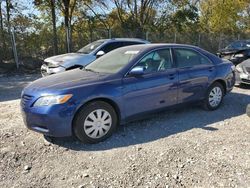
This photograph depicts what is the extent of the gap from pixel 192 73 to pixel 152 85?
3.64ft

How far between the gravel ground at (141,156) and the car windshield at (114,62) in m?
1.11

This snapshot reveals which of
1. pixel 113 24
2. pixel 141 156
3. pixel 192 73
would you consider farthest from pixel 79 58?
pixel 113 24

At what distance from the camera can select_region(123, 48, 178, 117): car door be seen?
4320mm

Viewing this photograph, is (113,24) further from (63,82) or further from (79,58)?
(63,82)

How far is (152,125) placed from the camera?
15.9 feet

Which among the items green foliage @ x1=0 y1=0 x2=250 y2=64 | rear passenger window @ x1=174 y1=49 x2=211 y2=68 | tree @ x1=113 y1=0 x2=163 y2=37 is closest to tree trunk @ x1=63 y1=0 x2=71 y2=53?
green foliage @ x1=0 y1=0 x2=250 y2=64

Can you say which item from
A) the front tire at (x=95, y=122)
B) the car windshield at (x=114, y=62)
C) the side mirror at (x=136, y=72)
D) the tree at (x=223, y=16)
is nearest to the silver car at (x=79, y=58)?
the car windshield at (x=114, y=62)

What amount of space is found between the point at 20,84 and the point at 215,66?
684 centimetres

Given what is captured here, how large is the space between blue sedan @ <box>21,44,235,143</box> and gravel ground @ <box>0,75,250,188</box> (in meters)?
0.31

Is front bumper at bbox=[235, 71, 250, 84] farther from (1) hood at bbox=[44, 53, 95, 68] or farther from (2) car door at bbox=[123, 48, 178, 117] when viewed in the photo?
(1) hood at bbox=[44, 53, 95, 68]

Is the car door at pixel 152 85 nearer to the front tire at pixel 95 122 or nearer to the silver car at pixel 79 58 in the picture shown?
the front tire at pixel 95 122

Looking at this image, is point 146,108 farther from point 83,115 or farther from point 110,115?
point 83,115

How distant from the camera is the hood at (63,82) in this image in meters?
3.92

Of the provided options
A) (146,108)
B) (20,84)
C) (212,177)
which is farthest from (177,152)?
(20,84)
